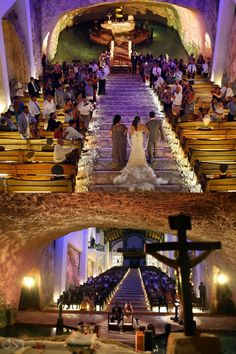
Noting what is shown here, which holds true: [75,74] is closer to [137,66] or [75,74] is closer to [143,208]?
[137,66]

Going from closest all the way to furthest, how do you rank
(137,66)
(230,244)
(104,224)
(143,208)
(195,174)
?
(143,208)
(230,244)
(195,174)
(104,224)
(137,66)

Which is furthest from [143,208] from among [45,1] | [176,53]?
[176,53]

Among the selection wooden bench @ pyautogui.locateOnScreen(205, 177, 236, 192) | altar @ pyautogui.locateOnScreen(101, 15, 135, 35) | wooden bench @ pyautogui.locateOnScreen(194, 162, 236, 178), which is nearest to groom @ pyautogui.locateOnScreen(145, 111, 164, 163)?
wooden bench @ pyautogui.locateOnScreen(194, 162, 236, 178)

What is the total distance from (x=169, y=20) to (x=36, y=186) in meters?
23.9

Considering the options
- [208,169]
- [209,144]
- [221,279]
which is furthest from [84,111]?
[221,279]

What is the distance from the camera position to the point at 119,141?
10.2 m

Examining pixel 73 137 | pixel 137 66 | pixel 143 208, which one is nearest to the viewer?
pixel 143 208

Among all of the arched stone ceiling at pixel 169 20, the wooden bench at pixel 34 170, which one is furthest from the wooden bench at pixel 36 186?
the arched stone ceiling at pixel 169 20

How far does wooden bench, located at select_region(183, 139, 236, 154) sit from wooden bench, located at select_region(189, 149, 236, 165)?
0.79 meters

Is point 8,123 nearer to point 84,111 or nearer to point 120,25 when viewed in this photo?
point 84,111

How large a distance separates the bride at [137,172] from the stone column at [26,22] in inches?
535

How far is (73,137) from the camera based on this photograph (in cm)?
1194

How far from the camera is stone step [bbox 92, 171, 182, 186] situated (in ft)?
32.4

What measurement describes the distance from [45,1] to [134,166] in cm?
1845
